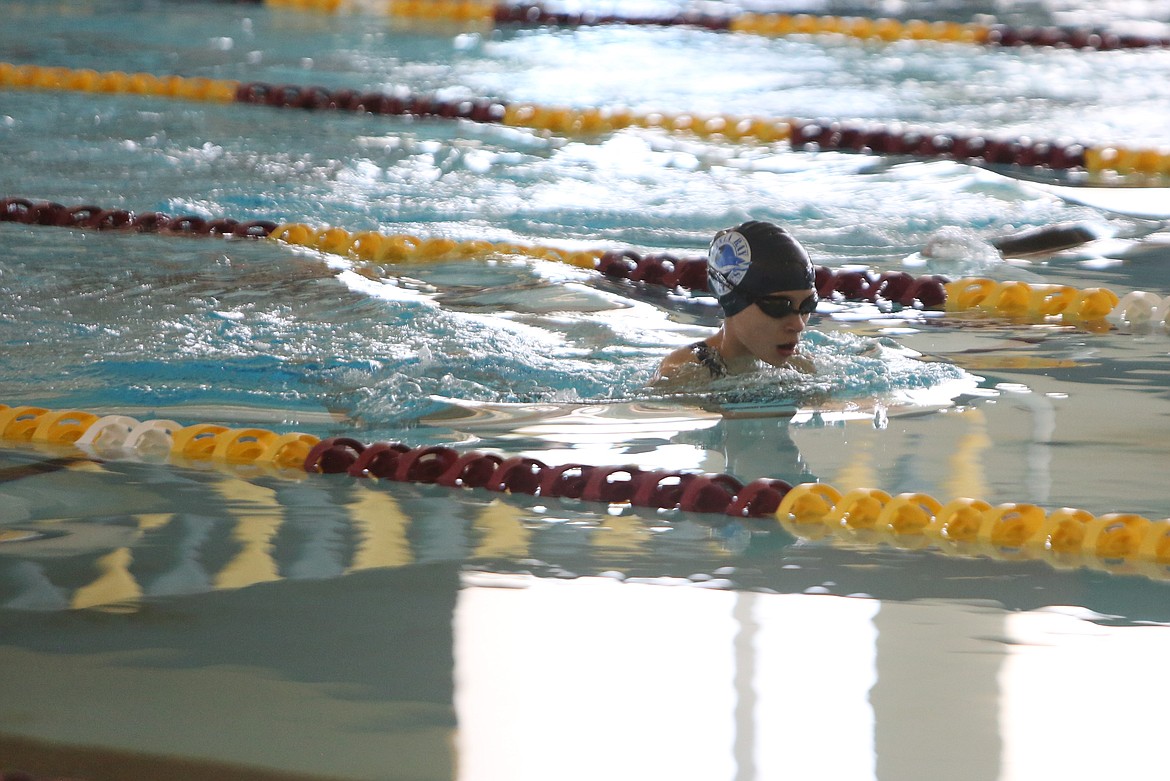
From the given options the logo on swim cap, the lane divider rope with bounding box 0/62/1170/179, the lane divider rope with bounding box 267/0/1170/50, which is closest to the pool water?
the lane divider rope with bounding box 0/62/1170/179

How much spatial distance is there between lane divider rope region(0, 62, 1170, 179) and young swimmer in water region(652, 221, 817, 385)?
145 inches

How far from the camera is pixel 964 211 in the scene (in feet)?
21.3

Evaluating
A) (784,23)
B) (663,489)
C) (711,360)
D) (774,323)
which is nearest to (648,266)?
(711,360)

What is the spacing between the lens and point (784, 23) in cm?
1151

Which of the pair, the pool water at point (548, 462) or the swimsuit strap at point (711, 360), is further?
the swimsuit strap at point (711, 360)

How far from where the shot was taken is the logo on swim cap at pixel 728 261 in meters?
3.96

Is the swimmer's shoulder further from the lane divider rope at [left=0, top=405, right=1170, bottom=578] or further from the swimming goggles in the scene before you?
the lane divider rope at [left=0, top=405, right=1170, bottom=578]

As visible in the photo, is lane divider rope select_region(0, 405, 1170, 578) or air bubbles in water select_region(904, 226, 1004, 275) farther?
air bubbles in water select_region(904, 226, 1004, 275)

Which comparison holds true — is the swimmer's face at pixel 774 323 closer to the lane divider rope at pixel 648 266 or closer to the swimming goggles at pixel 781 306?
the swimming goggles at pixel 781 306

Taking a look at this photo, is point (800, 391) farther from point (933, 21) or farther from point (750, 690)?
point (933, 21)

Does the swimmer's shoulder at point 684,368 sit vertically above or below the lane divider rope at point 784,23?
below

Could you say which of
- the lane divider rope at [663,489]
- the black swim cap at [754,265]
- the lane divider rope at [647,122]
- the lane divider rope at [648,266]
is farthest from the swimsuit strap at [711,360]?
the lane divider rope at [647,122]

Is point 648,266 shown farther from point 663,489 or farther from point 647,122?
point 647,122

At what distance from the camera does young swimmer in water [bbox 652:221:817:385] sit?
12.9 feet
